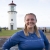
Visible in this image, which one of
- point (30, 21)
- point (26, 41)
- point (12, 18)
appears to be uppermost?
point (12, 18)

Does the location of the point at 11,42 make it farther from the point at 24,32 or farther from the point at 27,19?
the point at 27,19

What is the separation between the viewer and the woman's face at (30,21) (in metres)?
2.98

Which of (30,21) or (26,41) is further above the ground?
(30,21)

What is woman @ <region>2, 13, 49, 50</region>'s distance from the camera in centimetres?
292

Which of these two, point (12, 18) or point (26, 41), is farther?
point (12, 18)

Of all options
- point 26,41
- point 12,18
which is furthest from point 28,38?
point 12,18

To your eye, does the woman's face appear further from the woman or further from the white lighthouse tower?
the white lighthouse tower

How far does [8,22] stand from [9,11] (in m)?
2.93

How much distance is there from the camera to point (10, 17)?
44500mm

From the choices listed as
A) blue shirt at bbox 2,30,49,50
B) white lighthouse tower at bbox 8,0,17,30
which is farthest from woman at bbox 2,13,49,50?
white lighthouse tower at bbox 8,0,17,30

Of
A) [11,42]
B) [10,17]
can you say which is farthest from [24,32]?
[10,17]

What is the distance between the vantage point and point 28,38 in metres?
2.96

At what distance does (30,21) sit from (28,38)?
30 centimetres

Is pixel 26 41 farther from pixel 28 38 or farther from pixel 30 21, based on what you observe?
pixel 30 21
